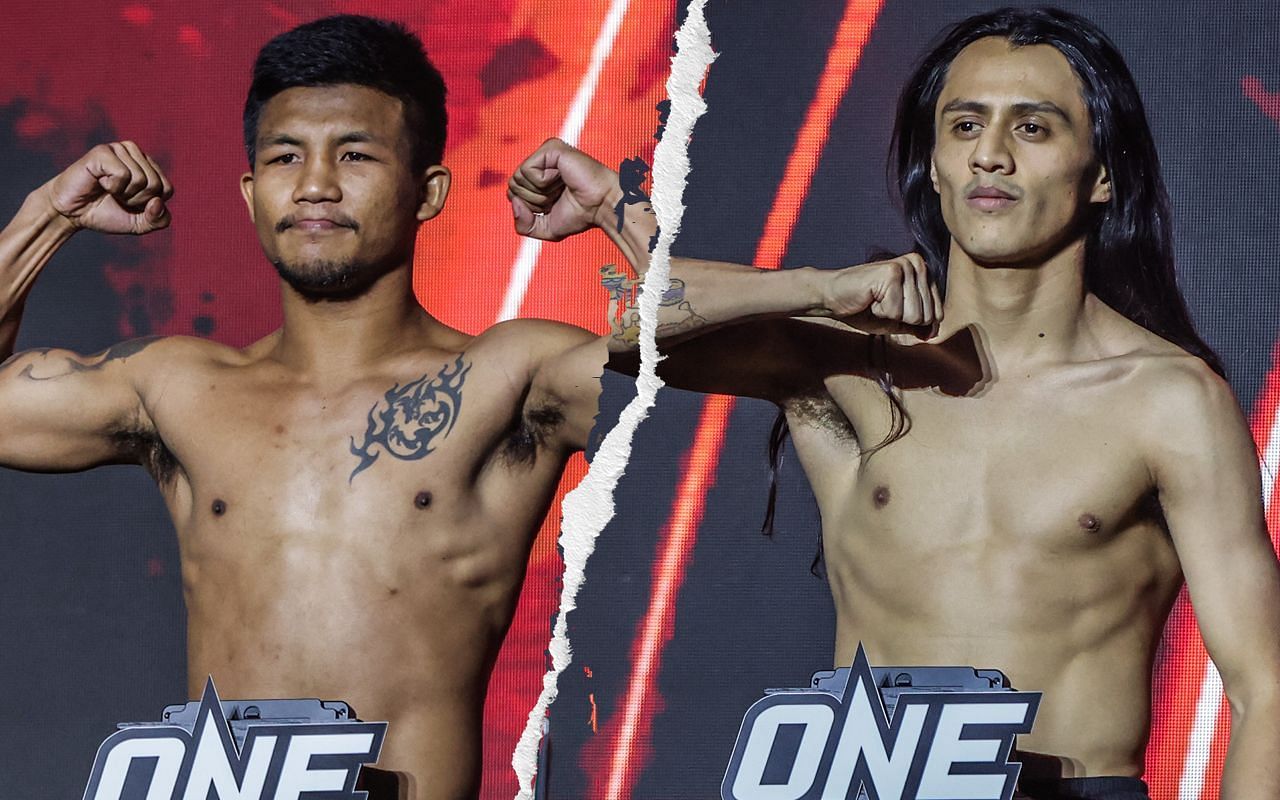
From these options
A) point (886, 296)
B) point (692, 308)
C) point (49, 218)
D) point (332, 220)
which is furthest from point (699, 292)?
point (49, 218)

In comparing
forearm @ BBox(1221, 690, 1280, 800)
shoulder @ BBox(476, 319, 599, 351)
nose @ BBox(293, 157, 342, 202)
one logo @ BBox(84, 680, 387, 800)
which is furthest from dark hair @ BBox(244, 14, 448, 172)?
forearm @ BBox(1221, 690, 1280, 800)

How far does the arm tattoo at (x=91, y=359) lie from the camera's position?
2.71 m

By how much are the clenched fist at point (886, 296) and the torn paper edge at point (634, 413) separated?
0.31 metres

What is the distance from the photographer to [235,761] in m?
2.28

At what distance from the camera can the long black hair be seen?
2.49 metres

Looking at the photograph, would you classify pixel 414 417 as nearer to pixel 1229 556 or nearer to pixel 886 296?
pixel 886 296

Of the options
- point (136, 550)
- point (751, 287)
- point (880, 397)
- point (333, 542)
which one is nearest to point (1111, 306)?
point (880, 397)

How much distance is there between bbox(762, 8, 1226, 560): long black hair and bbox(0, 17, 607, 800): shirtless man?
42 cm

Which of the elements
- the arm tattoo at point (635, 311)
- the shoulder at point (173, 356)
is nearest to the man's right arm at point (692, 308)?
the arm tattoo at point (635, 311)

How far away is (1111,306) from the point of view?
2561mm

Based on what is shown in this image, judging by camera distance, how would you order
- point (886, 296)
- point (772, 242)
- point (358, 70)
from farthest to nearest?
point (772, 242) < point (358, 70) < point (886, 296)

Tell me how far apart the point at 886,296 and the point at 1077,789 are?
653 millimetres

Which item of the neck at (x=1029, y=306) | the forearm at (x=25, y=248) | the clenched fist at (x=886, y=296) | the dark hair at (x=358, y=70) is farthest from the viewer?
the forearm at (x=25, y=248)

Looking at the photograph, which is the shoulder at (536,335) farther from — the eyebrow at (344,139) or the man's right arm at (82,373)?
the man's right arm at (82,373)
